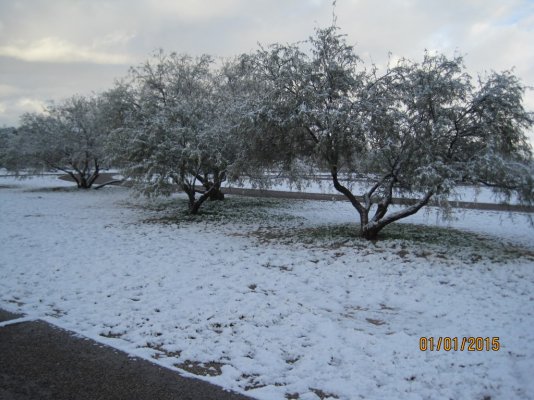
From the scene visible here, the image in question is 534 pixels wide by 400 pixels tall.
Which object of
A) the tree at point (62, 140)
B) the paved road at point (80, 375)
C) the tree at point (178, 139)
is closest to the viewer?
the paved road at point (80, 375)

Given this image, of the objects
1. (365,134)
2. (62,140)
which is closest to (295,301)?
(365,134)

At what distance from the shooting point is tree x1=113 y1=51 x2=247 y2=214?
41.4ft

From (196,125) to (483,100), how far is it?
28.6ft

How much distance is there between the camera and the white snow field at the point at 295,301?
3.92m

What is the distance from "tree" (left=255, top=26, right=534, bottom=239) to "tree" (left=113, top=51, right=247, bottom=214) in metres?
2.48

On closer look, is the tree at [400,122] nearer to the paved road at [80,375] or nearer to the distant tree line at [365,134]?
the distant tree line at [365,134]

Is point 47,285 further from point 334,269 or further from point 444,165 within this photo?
point 444,165

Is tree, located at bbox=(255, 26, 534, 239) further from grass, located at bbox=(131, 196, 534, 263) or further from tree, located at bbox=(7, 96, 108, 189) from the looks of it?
tree, located at bbox=(7, 96, 108, 189)

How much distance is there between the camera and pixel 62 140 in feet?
77.0

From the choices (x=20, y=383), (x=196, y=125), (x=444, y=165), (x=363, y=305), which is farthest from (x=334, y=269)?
(x=196, y=125)
